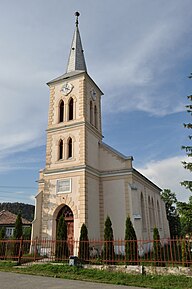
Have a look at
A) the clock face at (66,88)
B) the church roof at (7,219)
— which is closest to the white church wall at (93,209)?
the clock face at (66,88)

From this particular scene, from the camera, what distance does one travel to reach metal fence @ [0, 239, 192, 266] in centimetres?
1152

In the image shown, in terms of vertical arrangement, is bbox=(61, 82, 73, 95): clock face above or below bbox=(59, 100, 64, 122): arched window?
above

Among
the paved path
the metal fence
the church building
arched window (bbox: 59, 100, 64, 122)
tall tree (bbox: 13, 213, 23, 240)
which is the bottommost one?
the paved path

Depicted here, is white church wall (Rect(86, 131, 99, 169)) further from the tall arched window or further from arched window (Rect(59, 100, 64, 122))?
arched window (Rect(59, 100, 64, 122))

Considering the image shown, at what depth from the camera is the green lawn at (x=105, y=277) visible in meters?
9.62

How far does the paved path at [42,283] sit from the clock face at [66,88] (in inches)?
594

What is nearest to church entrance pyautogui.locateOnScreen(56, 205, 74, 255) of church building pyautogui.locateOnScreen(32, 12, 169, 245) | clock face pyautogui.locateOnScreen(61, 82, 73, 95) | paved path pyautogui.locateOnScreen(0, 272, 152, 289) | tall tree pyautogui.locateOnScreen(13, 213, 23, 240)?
church building pyautogui.locateOnScreen(32, 12, 169, 245)

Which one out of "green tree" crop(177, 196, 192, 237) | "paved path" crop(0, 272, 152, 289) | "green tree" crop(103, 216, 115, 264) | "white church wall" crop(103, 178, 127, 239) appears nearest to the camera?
"paved path" crop(0, 272, 152, 289)

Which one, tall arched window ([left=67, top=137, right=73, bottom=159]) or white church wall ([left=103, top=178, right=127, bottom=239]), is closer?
white church wall ([left=103, top=178, right=127, bottom=239])

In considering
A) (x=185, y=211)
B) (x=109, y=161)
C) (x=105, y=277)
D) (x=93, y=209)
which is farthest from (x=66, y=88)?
(x=105, y=277)

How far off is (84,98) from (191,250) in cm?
1374

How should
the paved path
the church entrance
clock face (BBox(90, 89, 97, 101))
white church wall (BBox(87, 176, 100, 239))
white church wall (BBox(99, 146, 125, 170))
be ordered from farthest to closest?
clock face (BBox(90, 89, 97, 101))
white church wall (BBox(99, 146, 125, 170))
the church entrance
white church wall (BBox(87, 176, 100, 239))
the paved path

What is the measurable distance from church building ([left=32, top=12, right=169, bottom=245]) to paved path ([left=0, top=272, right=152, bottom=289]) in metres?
6.47

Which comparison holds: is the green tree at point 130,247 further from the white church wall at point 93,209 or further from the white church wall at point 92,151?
the white church wall at point 92,151
